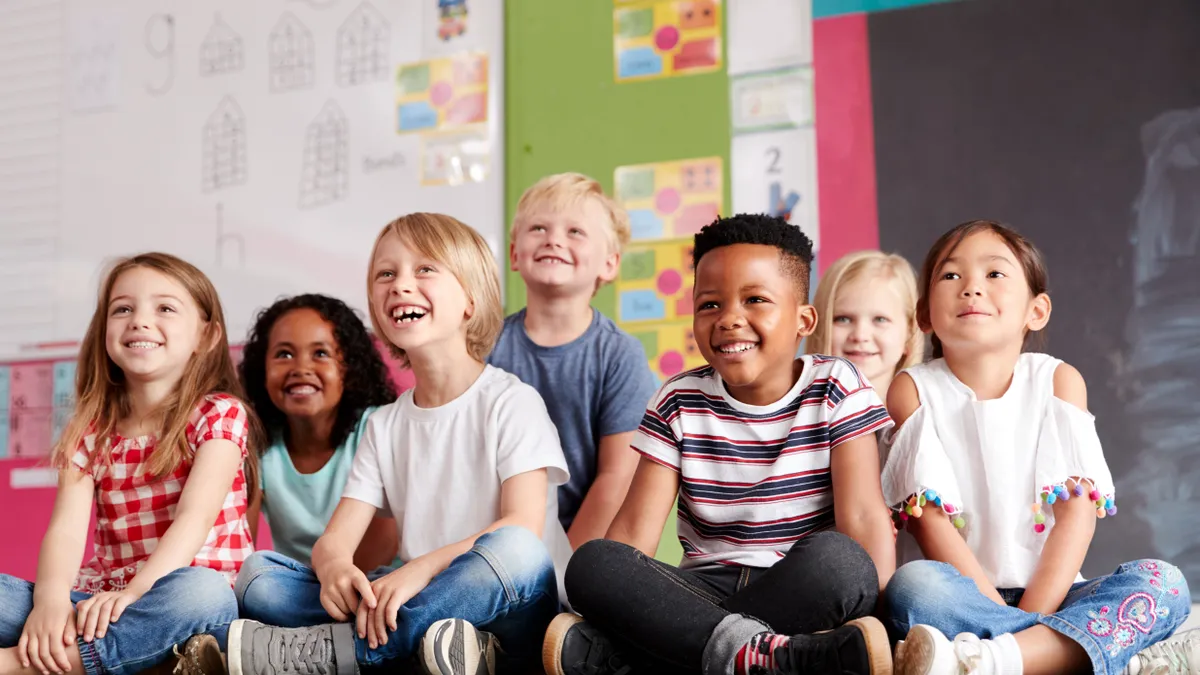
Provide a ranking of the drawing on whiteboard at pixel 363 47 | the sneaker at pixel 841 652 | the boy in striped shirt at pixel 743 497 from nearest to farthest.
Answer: the sneaker at pixel 841 652 < the boy in striped shirt at pixel 743 497 < the drawing on whiteboard at pixel 363 47

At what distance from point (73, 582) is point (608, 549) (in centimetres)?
82

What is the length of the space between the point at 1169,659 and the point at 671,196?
1.43m

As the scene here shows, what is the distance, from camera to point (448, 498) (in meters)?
1.61

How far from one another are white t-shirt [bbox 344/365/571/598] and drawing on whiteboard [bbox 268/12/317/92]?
4.64ft

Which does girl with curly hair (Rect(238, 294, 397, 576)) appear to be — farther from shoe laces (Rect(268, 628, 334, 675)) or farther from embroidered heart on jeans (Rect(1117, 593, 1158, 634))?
embroidered heart on jeans (Rect(1117, 593, 1158, 634))

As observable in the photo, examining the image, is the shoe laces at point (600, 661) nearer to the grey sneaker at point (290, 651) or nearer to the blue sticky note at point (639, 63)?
the grey sneaker at point (290, 651)

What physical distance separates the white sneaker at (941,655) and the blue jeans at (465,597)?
464 mm

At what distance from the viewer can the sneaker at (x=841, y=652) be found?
113cm

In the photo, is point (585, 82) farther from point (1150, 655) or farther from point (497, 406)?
point (1150, 655)

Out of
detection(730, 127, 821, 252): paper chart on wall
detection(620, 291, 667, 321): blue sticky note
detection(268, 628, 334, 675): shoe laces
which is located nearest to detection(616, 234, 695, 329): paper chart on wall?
detection(620, 291, 667, 321): blue sticky note

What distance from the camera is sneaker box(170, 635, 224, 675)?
4.52 feet

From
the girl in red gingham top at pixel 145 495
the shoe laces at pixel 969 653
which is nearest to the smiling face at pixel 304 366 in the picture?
the girl in red gingham top at pixel 145 495

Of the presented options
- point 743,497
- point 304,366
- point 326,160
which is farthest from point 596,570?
point 326,160

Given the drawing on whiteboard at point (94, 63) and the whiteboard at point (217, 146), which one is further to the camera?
the drawing on whiteboard at point (94, 63)
